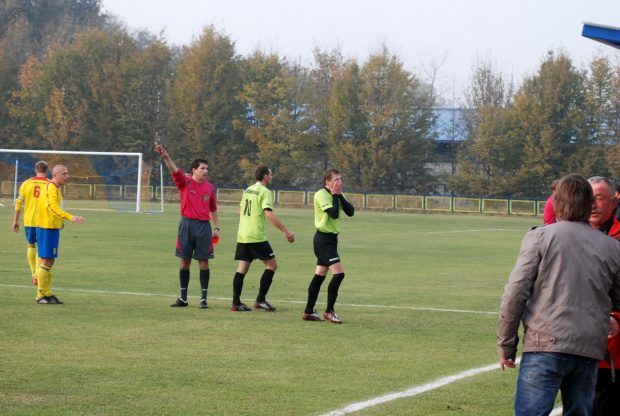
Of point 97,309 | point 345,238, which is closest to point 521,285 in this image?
point 97,309

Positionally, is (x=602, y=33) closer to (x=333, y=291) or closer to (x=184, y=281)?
(x=333, y=291)

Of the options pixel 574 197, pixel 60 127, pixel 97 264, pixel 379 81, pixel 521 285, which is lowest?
pixel 97 264

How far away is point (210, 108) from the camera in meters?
64.9

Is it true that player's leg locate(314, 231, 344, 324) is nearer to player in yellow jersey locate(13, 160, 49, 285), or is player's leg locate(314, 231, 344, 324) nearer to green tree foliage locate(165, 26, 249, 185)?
player in yellow jersey locate(13, 160, 49, 285)

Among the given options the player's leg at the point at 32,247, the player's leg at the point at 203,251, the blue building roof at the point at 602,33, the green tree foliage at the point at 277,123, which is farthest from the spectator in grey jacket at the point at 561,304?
the green tree foliage at the point at 277,123

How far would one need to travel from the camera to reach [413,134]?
62.7 meters

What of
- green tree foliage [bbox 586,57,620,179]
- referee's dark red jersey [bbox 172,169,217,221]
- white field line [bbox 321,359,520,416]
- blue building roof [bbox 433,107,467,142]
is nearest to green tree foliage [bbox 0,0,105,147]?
blue building roof [bbox 433,107,467,142]

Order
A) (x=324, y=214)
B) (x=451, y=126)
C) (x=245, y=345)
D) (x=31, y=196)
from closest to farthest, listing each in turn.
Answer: (x=245, y=345), (x=324, y=214), (x=31, y=196), (x=451, y=126)

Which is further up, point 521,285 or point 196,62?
point 196,62

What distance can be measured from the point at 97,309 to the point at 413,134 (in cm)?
5333

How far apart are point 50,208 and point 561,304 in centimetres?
839

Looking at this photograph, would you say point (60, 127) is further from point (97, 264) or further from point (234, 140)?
point (97, 264)

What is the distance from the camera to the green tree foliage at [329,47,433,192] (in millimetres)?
62062

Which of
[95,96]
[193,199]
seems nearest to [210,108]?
[95,96]
